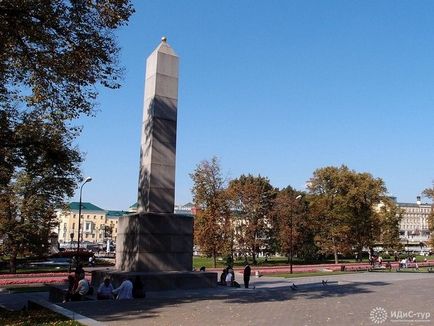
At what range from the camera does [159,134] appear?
68.9 ft

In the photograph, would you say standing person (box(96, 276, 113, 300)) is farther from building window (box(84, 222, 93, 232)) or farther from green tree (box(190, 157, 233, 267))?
building window (box(84, 222, 93, 232))

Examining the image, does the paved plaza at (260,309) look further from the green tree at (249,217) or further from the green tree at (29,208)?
the green tree at (249,217)

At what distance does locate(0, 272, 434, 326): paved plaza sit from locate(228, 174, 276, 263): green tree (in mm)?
36262

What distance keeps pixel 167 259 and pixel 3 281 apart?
14176mm

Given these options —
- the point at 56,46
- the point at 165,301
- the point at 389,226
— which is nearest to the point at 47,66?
the point at 56,46

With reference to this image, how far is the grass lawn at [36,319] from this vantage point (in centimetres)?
1098

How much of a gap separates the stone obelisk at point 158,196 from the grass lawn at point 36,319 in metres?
6.56

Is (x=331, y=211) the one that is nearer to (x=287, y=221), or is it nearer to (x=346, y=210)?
(x=346, y=210)

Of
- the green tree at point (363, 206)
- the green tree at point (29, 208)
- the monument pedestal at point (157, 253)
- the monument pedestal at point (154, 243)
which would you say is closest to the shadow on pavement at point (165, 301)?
the monument pedestal at point (157, 253)

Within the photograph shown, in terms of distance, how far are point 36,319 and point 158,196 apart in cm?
938

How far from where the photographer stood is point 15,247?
3734 cm

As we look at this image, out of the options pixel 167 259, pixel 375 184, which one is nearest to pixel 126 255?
pixel 167 259

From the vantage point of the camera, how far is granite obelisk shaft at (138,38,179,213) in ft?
67.5

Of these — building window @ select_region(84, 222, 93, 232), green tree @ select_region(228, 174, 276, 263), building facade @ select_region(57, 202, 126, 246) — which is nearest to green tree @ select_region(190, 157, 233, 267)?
green tree @ select_region(228, 174, 276, 263)
